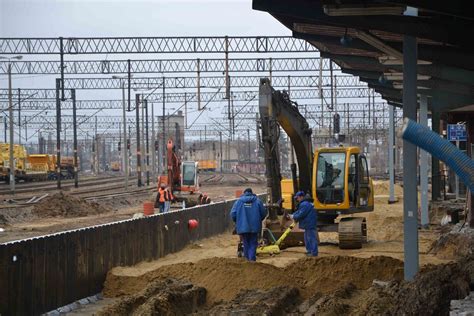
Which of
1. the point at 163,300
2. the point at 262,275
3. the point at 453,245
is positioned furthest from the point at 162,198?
the point at 163,300

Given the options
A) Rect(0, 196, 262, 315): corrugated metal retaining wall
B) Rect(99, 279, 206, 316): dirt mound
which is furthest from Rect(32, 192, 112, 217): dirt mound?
Rect(99, 279, 206, 316): dirt mound

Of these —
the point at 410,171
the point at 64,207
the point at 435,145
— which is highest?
the point at 435,145

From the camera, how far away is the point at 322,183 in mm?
23109

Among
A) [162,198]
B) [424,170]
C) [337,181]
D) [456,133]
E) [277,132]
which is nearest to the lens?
[277,132]

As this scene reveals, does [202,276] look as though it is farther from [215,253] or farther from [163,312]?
[215,253]

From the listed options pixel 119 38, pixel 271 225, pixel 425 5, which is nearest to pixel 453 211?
pixel 271 225

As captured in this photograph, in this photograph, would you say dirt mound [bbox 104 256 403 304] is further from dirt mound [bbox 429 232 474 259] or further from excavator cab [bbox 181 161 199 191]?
excavator cab [bbox 181 161 199 191]

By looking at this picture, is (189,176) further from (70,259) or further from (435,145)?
(435,145)

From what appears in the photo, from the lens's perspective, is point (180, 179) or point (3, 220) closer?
point (3, 220)

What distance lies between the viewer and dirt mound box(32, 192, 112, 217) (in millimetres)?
40312

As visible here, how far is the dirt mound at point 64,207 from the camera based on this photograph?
4031cm

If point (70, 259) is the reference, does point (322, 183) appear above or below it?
above

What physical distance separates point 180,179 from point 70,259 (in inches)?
1006

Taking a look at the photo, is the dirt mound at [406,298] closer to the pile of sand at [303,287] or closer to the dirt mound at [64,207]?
the pile of sand at [303,287]
